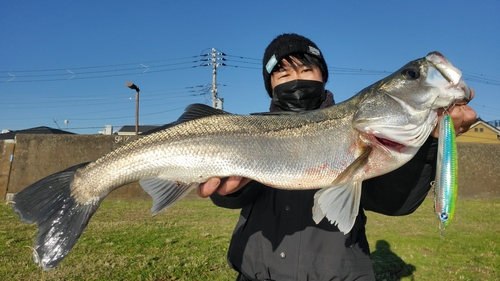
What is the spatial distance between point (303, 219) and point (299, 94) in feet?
3.83

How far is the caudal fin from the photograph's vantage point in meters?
2.74

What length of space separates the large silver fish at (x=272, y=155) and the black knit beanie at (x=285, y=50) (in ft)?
3.08

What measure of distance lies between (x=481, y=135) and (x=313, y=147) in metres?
52.1

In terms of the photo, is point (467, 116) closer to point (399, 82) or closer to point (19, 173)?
point (399, 82)

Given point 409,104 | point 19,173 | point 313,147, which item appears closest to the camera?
point 409,104

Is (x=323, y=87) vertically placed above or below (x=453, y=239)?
above

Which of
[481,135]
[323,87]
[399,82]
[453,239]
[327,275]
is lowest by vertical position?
[453,239]

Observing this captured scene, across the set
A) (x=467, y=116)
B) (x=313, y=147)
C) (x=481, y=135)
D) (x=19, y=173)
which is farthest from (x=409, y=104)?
(x=481, y=135)

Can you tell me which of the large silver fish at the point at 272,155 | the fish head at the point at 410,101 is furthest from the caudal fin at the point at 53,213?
the fish head at the point at 410,101

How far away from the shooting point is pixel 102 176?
2934 mm

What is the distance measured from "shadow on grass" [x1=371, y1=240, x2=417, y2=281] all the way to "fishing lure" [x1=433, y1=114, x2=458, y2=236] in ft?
13.4

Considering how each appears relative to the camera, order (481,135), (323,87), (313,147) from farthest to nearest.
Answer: (481,135) < (323,87) < (313,147)

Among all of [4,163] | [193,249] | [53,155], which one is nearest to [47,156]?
[53,155]

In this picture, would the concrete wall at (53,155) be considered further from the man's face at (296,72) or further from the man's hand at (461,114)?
the man's hand at (461,114)
